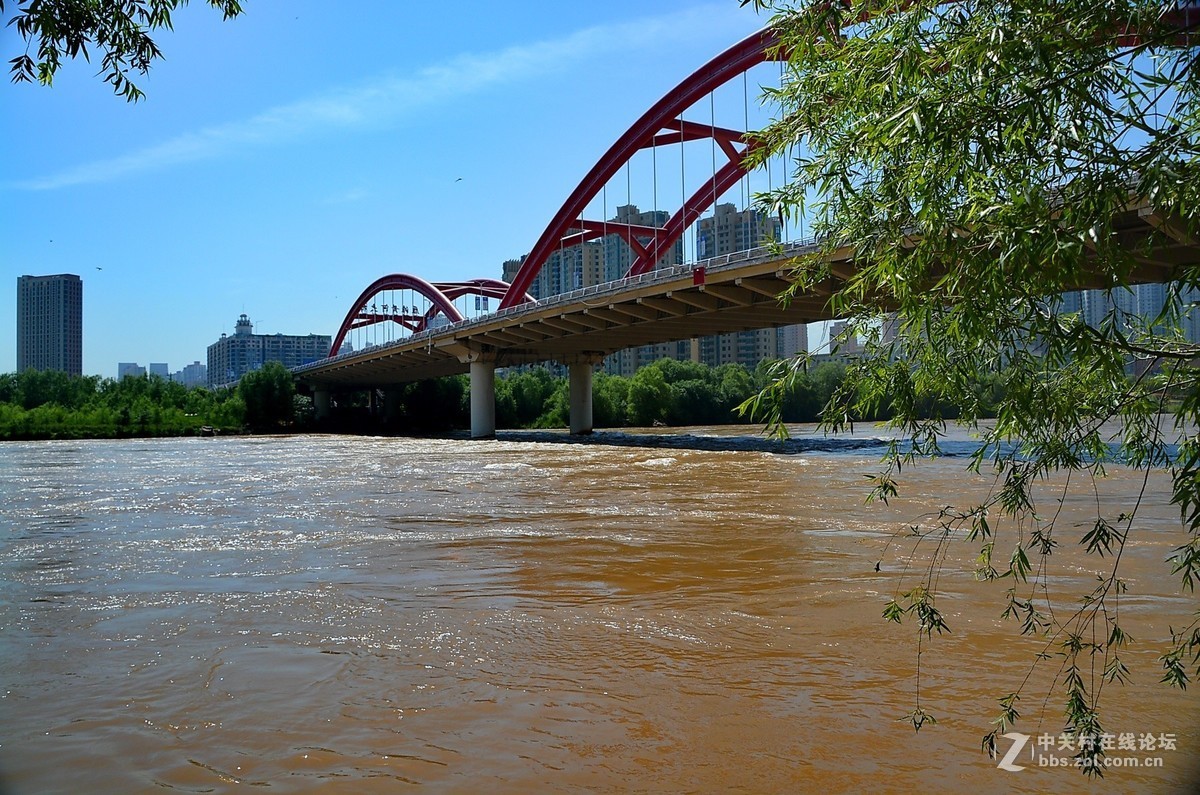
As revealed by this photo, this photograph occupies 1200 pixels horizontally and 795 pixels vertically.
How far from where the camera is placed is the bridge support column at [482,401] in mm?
52438

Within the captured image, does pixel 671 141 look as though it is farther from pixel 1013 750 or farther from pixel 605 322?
pixel 1013 750

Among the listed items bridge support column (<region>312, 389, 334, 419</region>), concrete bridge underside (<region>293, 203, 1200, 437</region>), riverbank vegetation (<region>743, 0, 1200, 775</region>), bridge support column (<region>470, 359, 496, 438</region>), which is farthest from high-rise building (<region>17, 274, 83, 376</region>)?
riverbank vegetation (<region>743, 0, 1200, 775</region>)

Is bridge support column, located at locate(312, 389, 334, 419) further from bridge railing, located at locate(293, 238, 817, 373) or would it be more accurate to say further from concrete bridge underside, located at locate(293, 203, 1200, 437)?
bridge railing, located at locate(293, 238, 817, 373)

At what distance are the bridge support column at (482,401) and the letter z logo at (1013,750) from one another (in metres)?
48.2

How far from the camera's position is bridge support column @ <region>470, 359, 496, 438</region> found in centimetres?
5244

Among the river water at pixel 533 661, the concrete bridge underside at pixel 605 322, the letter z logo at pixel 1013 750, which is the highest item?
the concrete bridge underside at pixel 605 322

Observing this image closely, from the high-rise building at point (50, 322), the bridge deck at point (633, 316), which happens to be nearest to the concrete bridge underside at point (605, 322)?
the bridge deck at point (633, 316)

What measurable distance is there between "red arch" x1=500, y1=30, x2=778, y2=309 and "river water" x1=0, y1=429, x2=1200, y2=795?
84.9 feet

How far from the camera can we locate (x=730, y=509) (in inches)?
617

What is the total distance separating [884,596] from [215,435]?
6427cm

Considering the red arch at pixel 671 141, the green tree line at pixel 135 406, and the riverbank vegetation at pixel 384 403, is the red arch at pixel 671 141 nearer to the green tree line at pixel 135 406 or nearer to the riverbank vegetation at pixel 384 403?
the riverbank vegetation at pixel 384 403

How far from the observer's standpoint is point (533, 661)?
622 cm

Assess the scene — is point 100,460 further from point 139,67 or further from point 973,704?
point 973,704

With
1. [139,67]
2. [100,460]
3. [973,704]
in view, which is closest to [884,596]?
[973,704]
